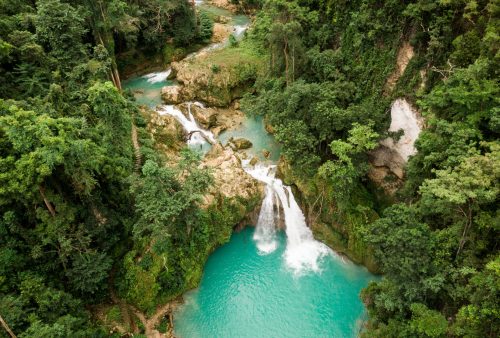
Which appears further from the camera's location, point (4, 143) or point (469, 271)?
point (4, 143)

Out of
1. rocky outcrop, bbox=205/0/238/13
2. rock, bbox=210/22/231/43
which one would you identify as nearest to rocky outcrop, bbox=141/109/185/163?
rock, bbox=210/22/231/43

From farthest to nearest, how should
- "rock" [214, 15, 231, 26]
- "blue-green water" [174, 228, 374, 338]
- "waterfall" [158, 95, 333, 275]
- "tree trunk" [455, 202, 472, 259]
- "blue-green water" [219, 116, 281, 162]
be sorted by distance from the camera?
1. "rock" [214, 15, 231, 26]
2. "blue-green water" [219, 116, 281, 162]
3. "waterfall" [158, 95, 333, 275]
4. "blue-green water" [174, 228, 374, 338]
5. "tree trunk" [455, 202, 472, 259]

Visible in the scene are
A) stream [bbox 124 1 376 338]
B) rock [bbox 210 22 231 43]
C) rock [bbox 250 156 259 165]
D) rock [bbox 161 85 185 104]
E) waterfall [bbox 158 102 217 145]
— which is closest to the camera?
stream [bbox 124 1 376 338]

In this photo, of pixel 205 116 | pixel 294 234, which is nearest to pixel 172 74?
pixel 205 116

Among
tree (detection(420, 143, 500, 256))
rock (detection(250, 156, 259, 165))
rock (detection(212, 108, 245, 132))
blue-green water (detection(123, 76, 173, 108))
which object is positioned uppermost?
tree (detection(420, 143, 500, 256))

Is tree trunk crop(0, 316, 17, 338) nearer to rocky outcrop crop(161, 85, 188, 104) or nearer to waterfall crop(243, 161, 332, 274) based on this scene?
waterfall crop(243, 161, 332, 274)

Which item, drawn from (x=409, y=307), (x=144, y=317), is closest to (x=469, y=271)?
(x=409, y=307)

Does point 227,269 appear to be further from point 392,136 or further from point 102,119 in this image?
point 392,136
